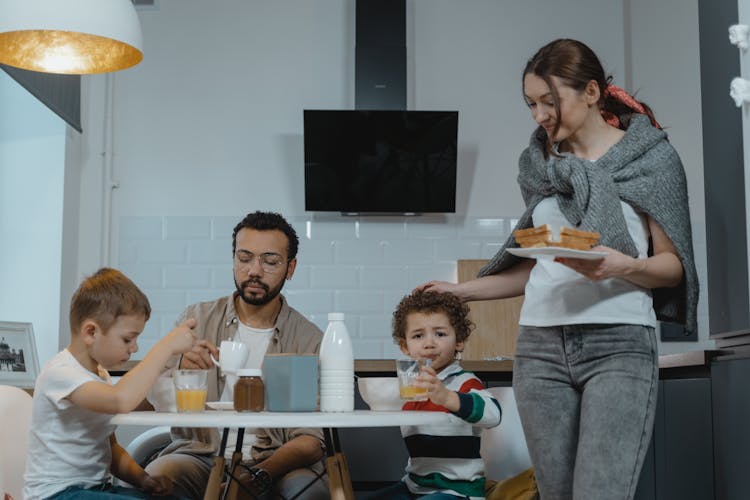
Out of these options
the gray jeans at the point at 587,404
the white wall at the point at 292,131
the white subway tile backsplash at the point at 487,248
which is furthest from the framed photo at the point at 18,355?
the gray jeans at the point at 587,404

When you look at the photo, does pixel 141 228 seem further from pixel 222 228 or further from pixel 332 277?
pixel 332 277

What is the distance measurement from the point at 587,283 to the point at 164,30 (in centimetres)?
419

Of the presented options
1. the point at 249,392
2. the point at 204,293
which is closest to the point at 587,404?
the point at 249,392

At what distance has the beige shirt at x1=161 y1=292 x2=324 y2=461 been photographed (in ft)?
8.84

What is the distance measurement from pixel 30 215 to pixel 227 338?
2.38m

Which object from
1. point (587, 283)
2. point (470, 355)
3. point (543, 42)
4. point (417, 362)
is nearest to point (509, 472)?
point (417, 362)

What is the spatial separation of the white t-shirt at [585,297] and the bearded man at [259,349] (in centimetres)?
81

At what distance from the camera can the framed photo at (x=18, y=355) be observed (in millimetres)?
4031

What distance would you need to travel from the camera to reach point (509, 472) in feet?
8.35

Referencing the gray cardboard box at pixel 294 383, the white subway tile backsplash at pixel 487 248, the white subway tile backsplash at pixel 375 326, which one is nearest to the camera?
the gray cardboard box at pixel 294 383

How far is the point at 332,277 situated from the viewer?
5340mm

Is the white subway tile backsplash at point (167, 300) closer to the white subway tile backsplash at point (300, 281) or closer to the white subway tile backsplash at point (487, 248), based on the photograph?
the white subway tile backsplash at point (300, 281)

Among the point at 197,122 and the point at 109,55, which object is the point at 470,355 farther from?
the point at 109,55

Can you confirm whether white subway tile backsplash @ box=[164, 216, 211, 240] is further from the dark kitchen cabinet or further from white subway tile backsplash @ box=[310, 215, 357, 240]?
the dark kitchen cabinet
